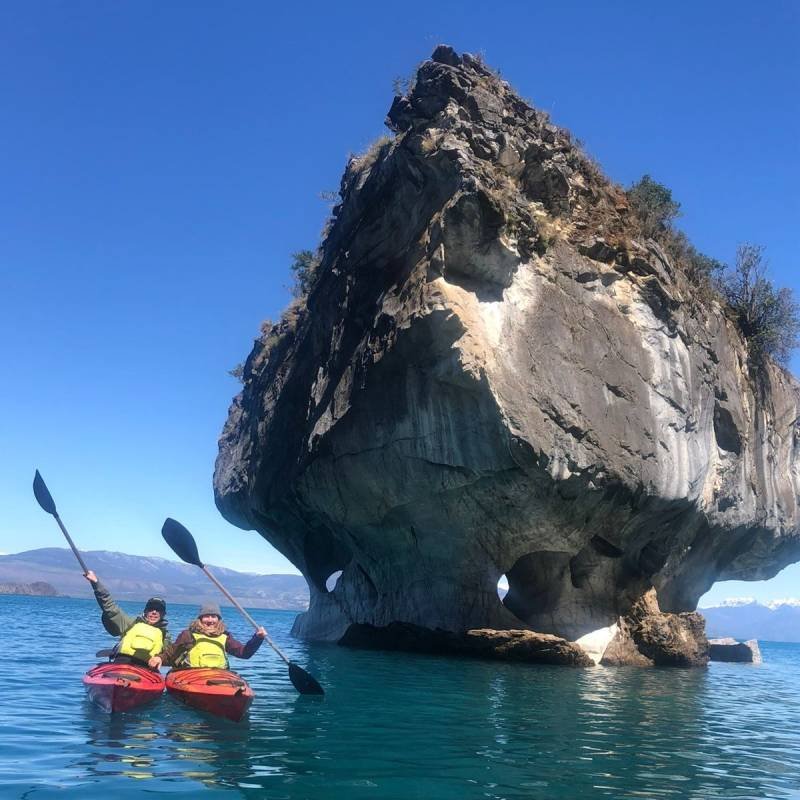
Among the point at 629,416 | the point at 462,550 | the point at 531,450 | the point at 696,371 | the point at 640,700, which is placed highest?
the point at 696,371

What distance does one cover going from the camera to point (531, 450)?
1806 cm

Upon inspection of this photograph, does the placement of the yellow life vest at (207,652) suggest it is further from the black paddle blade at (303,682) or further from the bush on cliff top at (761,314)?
the bush on cliff top at (761,314)

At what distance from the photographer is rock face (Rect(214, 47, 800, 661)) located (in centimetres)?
1880

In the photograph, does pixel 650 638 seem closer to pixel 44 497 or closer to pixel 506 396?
pixel 506 396

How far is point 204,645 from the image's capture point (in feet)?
35.3

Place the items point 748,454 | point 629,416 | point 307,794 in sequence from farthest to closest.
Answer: point 748,454, point 629,416, point 307,794

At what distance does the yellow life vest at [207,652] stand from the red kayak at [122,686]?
0.61 metres

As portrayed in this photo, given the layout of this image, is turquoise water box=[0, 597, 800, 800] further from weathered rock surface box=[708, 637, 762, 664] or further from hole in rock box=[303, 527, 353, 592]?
weathered rock surface box=[708, 637, 762, 664]

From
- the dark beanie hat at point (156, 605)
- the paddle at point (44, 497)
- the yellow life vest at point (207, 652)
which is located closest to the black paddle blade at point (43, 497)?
the paddle at point (44, 497)

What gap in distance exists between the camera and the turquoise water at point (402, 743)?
254 inches

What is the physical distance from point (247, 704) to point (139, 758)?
7.95 feet

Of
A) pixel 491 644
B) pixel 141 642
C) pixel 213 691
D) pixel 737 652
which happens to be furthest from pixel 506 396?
pixel 737 652

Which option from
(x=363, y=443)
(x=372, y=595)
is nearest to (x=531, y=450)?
(x=363, y=443)

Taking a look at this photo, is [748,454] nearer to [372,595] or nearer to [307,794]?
[372,595]
